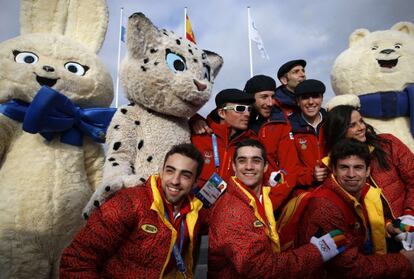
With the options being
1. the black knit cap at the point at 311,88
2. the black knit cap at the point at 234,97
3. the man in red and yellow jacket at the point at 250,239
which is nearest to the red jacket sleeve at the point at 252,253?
the man in red and yellow jacket at the point at 250,239

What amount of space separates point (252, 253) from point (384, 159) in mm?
1793

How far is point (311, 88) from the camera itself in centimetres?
353

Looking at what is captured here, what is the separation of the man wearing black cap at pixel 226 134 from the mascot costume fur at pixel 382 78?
1.16m

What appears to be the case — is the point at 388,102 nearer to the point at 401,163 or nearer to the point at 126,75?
the point at 401,163

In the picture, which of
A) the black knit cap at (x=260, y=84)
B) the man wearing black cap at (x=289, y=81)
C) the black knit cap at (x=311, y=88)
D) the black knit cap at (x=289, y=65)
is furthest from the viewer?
the black knit cap at (x=289, y=65)

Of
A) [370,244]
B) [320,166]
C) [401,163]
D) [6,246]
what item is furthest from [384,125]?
[6,246]

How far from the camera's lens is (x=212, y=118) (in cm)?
377

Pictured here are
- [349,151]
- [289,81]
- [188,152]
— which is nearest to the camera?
[188,152]

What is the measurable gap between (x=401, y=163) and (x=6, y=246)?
3.65 meters

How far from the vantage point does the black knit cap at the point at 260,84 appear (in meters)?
3.75

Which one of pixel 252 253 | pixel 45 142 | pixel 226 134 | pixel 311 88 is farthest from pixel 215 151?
pixel 45 142

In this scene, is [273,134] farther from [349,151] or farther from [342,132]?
[349,151]

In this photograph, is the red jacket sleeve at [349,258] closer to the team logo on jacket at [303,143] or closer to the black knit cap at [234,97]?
the team logo on jacket at [303,143]

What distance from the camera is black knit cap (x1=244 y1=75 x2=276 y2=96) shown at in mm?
3750
